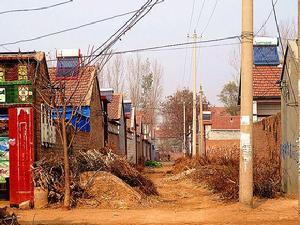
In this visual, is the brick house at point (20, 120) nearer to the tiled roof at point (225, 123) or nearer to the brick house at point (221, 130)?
the brick house at point (221, 130)

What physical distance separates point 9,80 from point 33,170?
9.17 feet

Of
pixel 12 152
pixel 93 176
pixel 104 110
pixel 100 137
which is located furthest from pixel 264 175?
pixel 104 110

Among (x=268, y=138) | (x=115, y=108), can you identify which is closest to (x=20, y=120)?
(x=268, y=138)

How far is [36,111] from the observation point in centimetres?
1534

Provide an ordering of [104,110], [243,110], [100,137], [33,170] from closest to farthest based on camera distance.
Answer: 1. [243,110]
2. [33,170]
3. [100,137]
4. [104,110]

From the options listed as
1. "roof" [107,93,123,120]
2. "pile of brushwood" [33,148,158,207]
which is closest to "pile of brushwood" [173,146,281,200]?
"pile of brushwood" [33,148,158,207]

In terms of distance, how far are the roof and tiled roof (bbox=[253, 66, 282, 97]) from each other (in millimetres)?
14129

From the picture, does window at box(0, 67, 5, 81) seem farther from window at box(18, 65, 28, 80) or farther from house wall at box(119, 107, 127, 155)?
house wall at box(119, 107, 127, 155)

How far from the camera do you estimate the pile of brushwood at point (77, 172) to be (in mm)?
14719

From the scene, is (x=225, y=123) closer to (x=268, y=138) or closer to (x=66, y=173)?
(x=268, y=138)

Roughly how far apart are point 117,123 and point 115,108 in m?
2.28

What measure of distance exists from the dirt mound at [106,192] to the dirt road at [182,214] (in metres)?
0.52

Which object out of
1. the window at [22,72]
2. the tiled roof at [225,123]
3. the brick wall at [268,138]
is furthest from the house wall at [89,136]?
the tiled roof at [225,123]

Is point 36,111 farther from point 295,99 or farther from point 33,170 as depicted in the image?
point 295,99
